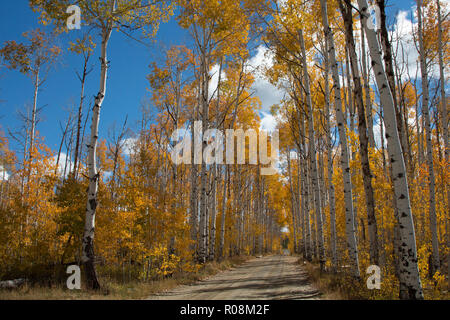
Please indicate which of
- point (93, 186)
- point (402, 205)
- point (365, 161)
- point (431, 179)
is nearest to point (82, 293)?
point (93, 186)

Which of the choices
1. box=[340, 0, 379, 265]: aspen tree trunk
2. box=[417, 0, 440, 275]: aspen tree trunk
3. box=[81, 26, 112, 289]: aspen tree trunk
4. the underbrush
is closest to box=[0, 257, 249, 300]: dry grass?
box=[81, 26, 112, 289]: aspen tree trunk

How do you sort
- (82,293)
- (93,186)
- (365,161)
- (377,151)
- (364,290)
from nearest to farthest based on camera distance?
(364,290), (82,293), (365,161), (93,186), (377,151)

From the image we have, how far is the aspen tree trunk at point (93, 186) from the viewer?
7.21m

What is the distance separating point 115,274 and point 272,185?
23772 mm

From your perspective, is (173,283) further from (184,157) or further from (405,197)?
(184,157)

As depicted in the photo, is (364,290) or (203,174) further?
(203,174)

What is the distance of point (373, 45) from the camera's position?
16.9 feet

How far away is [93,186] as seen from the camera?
764 centimetres

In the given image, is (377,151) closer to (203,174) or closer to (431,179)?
(431,179)

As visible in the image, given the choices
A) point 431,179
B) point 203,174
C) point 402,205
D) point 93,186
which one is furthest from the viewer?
point 203,174

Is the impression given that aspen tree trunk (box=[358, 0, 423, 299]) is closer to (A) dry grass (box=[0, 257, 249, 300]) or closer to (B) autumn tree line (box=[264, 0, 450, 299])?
(B) autumn tree line (box=[264, 0, 450, 299])

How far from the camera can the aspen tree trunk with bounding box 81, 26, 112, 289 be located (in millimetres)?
7214

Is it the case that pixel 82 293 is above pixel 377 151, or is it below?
below
